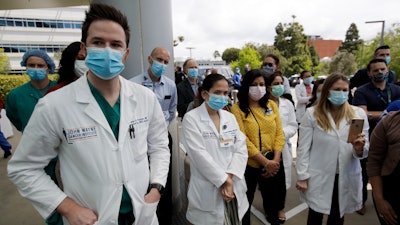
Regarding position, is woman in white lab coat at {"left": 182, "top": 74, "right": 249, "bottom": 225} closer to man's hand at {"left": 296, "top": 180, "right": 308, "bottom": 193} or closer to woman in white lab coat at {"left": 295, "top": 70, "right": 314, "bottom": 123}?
man's hand at {"left": 296, "top": 180, "right": 308, "bottom": 193}

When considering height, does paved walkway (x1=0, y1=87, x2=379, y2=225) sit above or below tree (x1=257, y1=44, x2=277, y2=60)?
below

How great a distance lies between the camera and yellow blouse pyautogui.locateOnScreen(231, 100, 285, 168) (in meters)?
2.72

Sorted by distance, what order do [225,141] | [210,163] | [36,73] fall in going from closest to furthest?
1. [210,163]
2. [225,141]
3. [36,73]

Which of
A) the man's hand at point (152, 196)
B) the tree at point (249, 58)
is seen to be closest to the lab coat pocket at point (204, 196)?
the man's hand at point (152, 196)

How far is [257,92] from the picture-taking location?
2791mm

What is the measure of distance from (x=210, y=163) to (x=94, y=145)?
3.90 ft

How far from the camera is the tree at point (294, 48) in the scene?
39219 millimetres

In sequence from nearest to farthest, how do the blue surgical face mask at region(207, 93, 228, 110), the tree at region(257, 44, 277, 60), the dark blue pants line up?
the blue surgical face mask at region(207, 93, 228, 110), the dark blue pants, the tree at region(257, 44, 277, 60)

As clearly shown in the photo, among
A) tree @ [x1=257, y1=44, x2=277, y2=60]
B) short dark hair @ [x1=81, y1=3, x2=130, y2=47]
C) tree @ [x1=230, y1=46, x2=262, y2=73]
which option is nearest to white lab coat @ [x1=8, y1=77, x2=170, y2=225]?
short dark hair @ [x1=81, y1=3, x2=130, y2=47]

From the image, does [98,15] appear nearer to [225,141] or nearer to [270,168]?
[225,141]

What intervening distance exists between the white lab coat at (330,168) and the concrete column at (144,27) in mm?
2177

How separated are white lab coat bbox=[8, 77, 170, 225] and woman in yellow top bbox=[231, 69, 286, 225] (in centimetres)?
171

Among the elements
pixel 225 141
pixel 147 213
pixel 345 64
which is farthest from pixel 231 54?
pixel 147 213

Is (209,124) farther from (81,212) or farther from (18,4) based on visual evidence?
(18,4)
